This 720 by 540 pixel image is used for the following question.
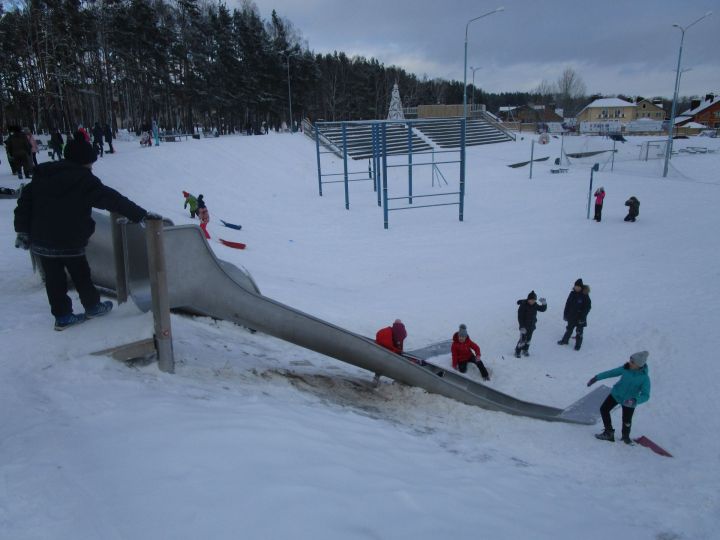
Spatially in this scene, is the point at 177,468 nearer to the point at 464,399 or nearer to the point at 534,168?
the point at 464,399

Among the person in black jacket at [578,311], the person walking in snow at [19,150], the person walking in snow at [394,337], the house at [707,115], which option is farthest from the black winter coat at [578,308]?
the house at [707,115]

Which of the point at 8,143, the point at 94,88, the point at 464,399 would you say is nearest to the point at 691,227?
the point at 464,399

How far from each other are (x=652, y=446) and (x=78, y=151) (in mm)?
6715

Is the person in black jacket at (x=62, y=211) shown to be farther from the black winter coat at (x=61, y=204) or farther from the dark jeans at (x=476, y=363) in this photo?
the dark jeans at (x=476, y=363)

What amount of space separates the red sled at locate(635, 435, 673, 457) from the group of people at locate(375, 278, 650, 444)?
0.11 metres

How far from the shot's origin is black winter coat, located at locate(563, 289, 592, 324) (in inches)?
334

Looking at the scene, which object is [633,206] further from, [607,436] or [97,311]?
[97,311]

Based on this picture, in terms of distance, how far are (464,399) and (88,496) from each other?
461 cm

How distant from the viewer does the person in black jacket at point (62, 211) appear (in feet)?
13.6

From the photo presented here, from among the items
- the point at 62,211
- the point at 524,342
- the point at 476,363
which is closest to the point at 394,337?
the point at 476,363

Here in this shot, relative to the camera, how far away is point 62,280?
430 centimetres

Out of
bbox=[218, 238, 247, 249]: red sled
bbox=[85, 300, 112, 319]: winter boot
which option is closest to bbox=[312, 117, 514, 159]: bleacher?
bbox=[218, 238, 247, 249]: red sled

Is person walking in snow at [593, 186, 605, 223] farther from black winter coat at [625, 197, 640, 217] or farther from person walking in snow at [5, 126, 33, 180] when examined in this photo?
person walking in snow at [5, 126, 33, 180]

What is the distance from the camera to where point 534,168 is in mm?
31328
